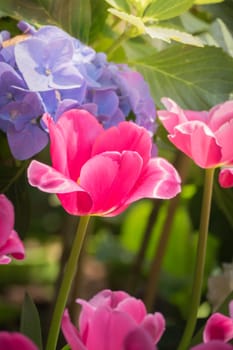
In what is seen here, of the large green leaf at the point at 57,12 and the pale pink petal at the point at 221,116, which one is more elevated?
the large green leaf at the point at 57,12

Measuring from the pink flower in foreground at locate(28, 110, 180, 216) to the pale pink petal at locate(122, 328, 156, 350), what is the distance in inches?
4.3

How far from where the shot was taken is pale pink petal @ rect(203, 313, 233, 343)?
446 millimetres

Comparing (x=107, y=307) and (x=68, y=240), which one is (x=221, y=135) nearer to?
(x=107, y=307)

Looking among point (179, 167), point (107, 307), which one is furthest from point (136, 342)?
point (179, 167)

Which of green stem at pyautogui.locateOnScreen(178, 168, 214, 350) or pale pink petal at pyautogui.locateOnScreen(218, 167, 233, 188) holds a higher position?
pale pink petal at pyautogui.locateOnScreen(218, 167, 233, 188)

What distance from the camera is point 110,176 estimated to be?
488 mm

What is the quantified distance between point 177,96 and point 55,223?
A: 91 cm

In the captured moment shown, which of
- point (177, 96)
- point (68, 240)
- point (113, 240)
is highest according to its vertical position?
point (177, 96)

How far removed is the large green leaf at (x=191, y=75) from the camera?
0.65 meters

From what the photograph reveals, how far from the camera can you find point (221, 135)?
53cm

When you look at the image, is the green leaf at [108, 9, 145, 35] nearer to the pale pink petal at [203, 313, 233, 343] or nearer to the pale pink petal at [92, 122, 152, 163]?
the pale pink petal at [92, 122, 152, 163]

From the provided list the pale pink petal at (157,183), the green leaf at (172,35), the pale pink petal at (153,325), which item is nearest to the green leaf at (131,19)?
the green leaf at (172,35)

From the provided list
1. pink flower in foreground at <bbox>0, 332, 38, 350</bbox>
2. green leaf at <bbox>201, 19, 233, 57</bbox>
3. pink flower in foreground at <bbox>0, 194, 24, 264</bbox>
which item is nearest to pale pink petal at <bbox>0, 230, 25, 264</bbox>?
pink flower in foreground at <bbox>0, 194, 24, 264</bbox>

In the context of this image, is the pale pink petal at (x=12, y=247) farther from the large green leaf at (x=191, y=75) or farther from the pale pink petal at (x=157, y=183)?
the large green leaf at (x=191, y=75)
